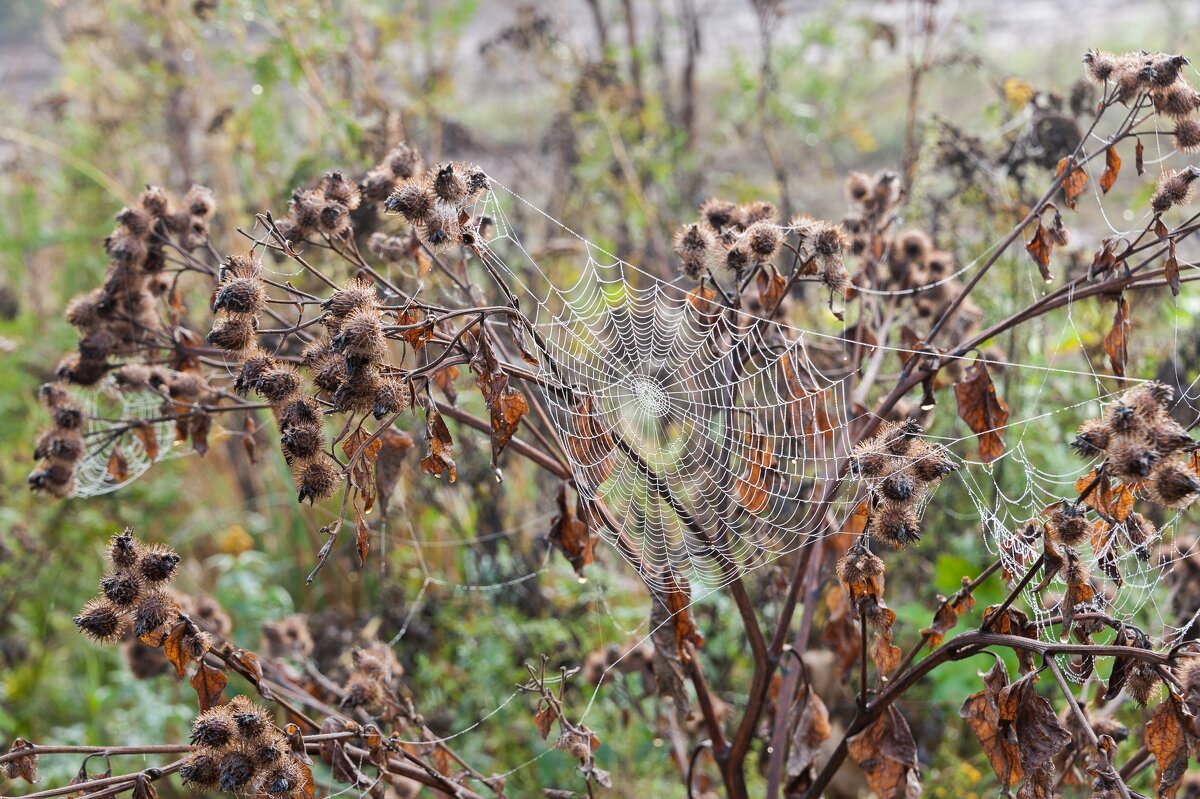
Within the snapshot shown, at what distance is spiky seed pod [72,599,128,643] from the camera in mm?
1310

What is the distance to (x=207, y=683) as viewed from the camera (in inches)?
55.0

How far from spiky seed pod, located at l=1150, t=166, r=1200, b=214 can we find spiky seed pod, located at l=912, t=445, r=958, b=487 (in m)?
0.54

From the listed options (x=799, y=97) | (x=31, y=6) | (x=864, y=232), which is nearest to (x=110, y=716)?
(x=864, y=232)

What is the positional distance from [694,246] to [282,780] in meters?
1.01

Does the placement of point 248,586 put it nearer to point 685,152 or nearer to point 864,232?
point 864,232

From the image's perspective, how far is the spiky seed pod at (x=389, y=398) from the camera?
1.24 m

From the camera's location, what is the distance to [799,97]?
491cm

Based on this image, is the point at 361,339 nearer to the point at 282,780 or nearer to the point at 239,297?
the point at 239,297

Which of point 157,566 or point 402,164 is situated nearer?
point 157,566

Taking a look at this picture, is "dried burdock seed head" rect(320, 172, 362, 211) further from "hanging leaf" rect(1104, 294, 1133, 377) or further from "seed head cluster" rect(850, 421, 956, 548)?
"hanging leaf" rect(1104, 294, 1133, 377)


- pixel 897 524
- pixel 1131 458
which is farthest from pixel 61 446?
pixel 1131 458

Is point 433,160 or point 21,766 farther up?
point 433,160

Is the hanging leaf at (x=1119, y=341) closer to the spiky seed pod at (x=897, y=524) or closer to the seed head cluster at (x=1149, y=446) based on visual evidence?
the seed head cluster at (x=1149, y=446)

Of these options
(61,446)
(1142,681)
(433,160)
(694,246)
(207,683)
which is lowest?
(1142,681)
